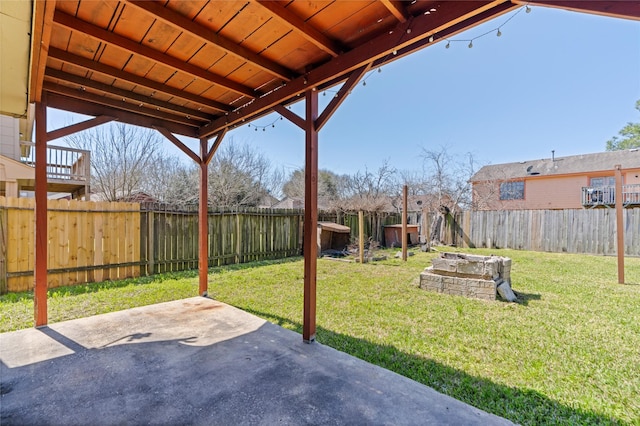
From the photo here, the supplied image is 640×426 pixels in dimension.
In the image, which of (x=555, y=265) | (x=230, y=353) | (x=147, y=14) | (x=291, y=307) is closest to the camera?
(x=147, y=14)

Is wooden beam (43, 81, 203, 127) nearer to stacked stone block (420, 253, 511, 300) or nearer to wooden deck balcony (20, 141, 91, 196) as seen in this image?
stacked stone block (420, 253, 511, 300)

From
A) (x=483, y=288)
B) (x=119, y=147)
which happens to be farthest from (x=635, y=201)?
(x=119, y=147)

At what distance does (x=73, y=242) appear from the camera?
482 cm

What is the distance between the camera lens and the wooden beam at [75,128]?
9.77 feet

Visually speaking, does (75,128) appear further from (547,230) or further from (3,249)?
(547,230)

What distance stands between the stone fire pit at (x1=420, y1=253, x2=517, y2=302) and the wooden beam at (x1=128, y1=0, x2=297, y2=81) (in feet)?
11.6

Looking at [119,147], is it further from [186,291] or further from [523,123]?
[523,123]

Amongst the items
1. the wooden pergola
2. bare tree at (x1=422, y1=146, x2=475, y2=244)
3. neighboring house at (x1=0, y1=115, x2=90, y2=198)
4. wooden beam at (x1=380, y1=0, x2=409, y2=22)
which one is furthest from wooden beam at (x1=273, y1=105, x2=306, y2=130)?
bare tree at (x1=422, y1=146, x2=475, y2=244)

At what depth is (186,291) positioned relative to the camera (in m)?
4.48

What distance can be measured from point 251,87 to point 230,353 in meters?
2.73

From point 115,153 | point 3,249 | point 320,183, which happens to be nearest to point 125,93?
point 3,249

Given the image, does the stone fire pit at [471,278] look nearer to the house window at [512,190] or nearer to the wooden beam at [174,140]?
the wooden beam at [174,140]

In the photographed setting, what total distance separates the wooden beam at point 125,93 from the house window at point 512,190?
1888 cm

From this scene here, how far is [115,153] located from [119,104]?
9.88 meters
